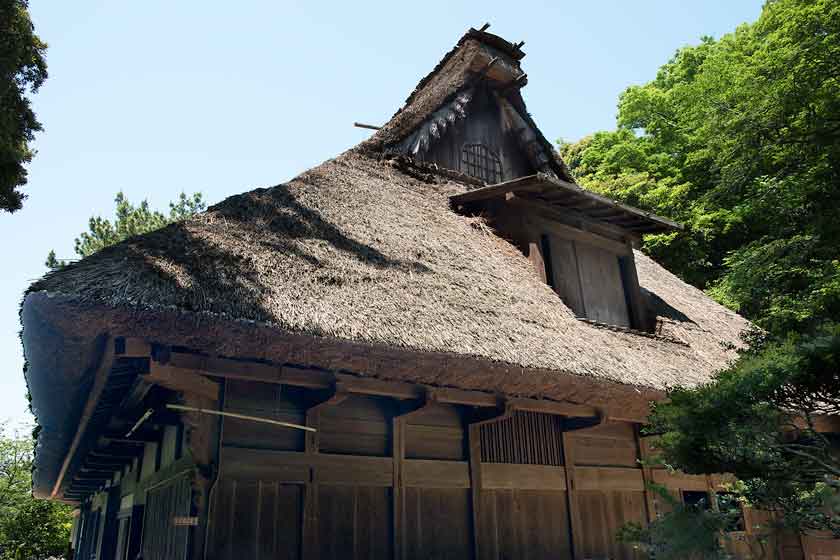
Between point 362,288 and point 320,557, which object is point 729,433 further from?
point 320,557

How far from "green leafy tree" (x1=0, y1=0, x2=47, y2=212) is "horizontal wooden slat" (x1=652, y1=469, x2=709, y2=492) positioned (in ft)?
30.9

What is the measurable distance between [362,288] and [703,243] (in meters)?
16.3

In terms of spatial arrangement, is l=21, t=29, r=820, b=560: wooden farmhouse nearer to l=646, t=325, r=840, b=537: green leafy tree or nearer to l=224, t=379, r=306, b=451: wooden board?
l=224, t=379, r=306, b=451: wooden board

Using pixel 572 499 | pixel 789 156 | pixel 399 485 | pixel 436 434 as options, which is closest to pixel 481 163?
pixel 789 156

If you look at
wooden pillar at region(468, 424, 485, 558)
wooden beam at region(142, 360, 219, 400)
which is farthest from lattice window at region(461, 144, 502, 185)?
wooden beam at region(142, 360, 219, 400)

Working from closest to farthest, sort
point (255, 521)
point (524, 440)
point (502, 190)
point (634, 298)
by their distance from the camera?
point (255, 521), point (524, 440), point (502, 190), point (634, 298)

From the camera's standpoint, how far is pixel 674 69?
22281 mm

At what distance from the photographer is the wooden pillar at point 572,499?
6398 millimetres

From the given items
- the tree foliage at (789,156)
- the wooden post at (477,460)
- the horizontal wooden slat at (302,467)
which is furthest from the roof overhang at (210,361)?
the tree foliage at (789,156)

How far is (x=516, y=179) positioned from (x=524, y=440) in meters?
3.85

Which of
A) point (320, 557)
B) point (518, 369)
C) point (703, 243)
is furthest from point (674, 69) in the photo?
point (320, 557)

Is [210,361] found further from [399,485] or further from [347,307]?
[399,485]

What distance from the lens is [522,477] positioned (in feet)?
20.7

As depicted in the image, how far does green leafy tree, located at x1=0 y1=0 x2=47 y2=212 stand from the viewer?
23.7 feet
